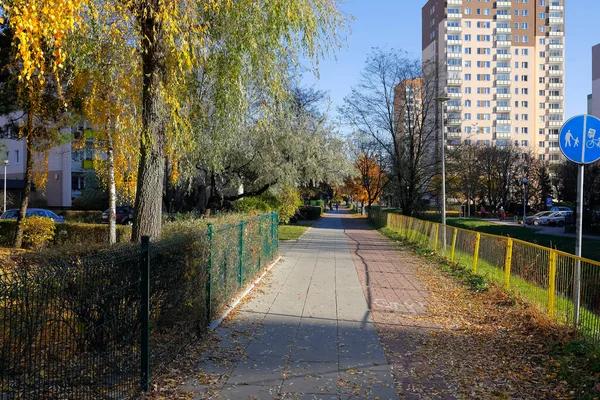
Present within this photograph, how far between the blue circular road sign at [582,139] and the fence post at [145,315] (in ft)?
18.0

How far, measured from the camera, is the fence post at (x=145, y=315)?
16.8ft

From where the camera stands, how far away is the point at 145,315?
5.12 m

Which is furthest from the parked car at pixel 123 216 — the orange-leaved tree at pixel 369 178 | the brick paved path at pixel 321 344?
the brick paved path at pixel 321 344

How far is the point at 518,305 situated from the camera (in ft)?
29.6

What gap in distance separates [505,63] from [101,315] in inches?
3875

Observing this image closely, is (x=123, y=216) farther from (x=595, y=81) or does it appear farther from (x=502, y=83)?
(x=502, y=83)

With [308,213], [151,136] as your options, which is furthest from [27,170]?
[308,213]

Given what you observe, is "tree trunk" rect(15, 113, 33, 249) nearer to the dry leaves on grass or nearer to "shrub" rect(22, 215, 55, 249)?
"shrub" rect(22, 215, 55, 249)

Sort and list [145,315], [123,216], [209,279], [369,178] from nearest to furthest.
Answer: [145,315] → [209,279] → [123,216] → [369,178]

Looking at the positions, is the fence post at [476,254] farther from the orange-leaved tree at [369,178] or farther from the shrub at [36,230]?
the orange-leaved tree at [369,178]

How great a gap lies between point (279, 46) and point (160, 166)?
9.86ft

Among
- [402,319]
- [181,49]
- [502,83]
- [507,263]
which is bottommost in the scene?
[402,319]

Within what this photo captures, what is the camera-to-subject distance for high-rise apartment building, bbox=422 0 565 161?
89875 millimetres

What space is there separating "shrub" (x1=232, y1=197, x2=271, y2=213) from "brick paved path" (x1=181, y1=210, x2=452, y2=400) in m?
13.5
